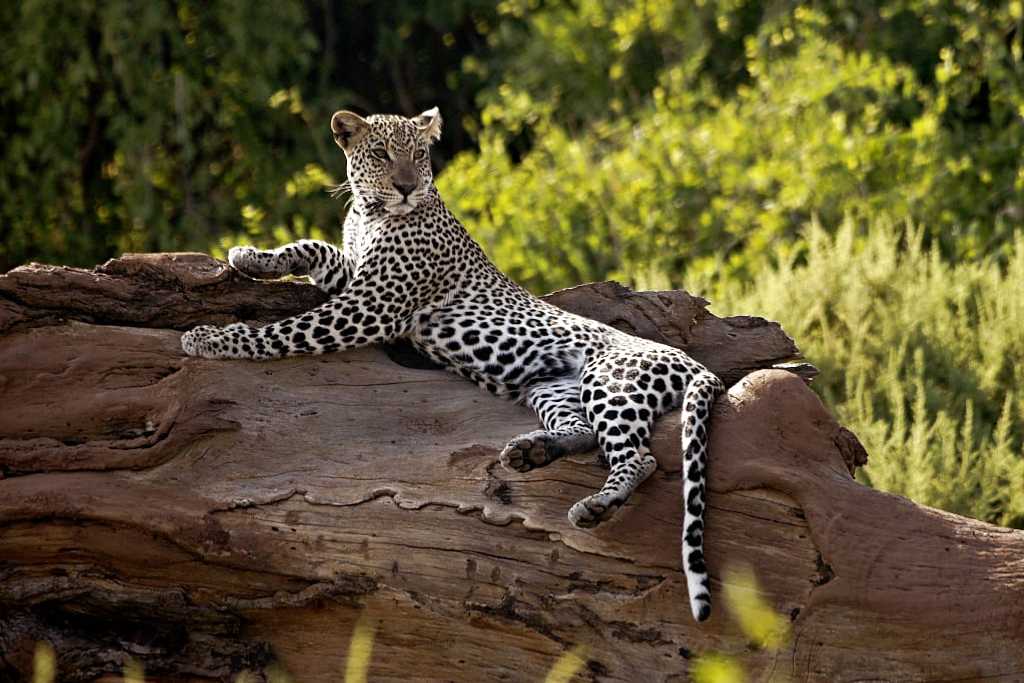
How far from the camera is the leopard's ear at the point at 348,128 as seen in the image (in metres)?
6.95

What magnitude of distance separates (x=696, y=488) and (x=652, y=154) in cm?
776

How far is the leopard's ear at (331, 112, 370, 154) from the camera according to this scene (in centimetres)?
695

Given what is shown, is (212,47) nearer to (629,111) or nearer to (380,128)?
(629,111)

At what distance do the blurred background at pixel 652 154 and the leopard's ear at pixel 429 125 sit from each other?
10.9ft

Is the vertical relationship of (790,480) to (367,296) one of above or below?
below

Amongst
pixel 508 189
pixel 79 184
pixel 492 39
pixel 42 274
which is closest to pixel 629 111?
pixel 492 39

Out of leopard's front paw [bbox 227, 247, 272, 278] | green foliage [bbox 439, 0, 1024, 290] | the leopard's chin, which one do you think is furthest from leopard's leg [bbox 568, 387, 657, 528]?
green foliage [bbox 439, 0, 1024, 290]

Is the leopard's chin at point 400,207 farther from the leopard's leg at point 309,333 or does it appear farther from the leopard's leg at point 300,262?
the leopard's leg at point 309,333

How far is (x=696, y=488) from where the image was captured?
5.57 meters

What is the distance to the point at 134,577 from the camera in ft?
19.4

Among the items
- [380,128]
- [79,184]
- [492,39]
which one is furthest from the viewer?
[492,39]

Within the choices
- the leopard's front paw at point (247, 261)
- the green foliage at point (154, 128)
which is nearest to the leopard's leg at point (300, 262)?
the leopard's front paw at point (247, 261)

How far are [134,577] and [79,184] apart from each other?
10.5m

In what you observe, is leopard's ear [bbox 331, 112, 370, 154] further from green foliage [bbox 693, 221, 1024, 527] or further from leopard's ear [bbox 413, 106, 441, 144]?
green foliage [bbox 693, 221, 1024, 527]
